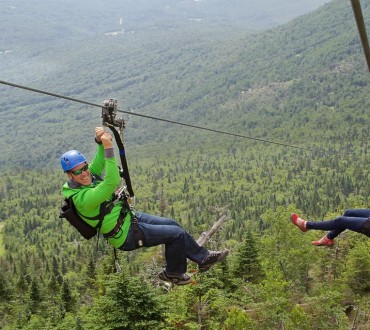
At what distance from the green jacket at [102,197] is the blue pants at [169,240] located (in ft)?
0.47

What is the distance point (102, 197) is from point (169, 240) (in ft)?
3.90

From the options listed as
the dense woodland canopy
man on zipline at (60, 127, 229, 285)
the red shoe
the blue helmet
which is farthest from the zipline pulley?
the dense woodland canopy

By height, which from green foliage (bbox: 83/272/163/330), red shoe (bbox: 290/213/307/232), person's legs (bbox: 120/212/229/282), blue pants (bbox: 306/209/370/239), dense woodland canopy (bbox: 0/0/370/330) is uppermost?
person's legs (bbox: 120/212/229/282)

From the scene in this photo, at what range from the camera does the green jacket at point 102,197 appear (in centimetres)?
531

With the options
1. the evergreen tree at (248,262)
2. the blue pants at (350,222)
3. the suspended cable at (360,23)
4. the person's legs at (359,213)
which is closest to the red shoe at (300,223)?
the blue pants at (350,222)

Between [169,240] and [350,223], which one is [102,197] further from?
[350,223]

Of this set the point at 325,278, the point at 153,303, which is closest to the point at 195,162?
the point at 325,278

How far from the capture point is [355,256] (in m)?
22.9

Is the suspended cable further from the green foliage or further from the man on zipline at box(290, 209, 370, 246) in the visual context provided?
the green foliage

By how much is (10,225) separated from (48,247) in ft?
72.2

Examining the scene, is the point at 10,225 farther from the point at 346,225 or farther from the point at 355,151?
the point at 346,225

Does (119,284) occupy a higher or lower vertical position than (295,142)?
higher

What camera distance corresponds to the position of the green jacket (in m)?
5.31

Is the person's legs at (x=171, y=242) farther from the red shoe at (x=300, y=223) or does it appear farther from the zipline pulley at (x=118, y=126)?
the red shoe at (x=300, y=223)
